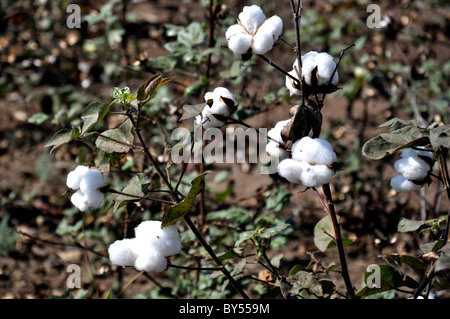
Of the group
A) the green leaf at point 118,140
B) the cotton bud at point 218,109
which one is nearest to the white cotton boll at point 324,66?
the cotton bud at point 218,109

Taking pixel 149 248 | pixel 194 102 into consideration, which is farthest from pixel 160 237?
pixel 194 102

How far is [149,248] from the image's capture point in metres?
1.03

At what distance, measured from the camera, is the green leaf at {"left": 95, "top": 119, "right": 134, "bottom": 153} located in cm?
109

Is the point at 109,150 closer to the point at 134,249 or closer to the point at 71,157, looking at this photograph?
the point at 134,249

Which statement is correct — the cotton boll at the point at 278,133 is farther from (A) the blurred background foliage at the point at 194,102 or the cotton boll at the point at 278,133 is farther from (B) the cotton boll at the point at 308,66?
(A) the blurred background foliage at the point at 194,102

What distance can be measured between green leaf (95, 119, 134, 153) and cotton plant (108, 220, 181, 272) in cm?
18

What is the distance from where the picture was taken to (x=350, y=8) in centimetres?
353

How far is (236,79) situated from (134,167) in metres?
0.48

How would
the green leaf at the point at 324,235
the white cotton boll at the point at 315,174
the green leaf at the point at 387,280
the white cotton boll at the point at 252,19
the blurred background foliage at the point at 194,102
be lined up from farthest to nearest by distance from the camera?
the blurred background foliage at the point at 194,102
the green leaf at the point at 324,235
the green leaf at the point at 387,280
the white cotton boll at the point at 252,19
the white cotton boll at the point at 315,174

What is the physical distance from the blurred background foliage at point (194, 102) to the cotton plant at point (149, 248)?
216 mm

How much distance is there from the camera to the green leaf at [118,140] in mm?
1087

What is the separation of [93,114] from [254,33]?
0.38 metres

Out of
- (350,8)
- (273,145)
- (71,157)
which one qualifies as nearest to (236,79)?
(273,145)

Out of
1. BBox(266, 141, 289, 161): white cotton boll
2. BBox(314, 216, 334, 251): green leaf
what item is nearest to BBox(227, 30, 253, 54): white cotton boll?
BBox(266, 141, 289, 161): white cotton boll
